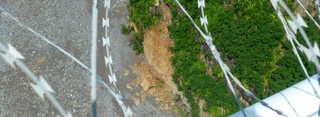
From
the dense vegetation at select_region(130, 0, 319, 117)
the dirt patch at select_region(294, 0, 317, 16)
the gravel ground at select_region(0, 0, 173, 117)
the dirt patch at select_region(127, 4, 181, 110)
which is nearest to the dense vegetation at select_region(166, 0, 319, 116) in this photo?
the dense vegetation at select_region(130, 0, 319, 117)

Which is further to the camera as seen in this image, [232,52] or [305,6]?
[305,6]

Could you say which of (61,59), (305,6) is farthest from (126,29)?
(305,6)

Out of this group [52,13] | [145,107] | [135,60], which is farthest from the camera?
[52,13]

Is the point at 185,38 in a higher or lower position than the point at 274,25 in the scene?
higher

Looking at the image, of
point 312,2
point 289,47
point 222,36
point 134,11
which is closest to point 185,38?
point 222,36

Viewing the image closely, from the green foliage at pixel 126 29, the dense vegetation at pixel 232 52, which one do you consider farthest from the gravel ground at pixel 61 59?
the dense vegetation at pixel 232 52

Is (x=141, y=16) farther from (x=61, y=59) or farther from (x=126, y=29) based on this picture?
(x=61, y=59)

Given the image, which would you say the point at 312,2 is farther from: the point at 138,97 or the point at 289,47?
the point at 138,97

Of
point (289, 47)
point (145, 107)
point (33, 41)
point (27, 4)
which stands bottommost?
point (289, 47)
